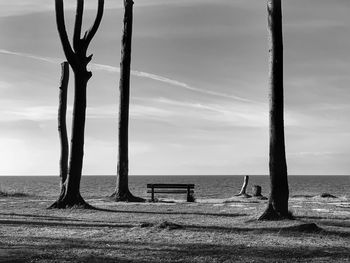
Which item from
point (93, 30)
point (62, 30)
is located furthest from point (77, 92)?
point (93, 30)

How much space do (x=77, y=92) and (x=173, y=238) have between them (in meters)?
11.3

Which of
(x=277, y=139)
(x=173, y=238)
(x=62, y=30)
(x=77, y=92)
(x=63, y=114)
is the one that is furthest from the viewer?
(x=63, y=114)

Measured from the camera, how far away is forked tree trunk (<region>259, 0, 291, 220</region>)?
15.4m

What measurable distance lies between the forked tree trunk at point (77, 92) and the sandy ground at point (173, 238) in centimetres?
351

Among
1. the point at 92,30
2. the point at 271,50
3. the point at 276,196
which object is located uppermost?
the point at 92,30

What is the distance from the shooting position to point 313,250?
1030 cm

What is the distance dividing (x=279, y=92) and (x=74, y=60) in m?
9.20

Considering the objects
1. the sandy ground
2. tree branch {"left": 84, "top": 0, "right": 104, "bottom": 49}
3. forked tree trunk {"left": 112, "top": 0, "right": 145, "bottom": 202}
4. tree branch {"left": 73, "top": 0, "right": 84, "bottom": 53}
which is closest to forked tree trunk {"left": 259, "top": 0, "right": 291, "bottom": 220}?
the sandy ground

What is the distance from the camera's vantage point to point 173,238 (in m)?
11.7

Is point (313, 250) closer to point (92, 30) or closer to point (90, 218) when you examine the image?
point (90, 218)

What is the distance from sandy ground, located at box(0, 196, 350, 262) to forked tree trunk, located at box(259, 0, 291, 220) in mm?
948

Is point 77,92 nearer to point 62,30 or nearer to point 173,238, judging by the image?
point 62,30

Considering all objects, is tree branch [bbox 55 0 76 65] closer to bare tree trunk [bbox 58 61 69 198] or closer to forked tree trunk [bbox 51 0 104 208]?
forked tree trunk [bbox 51 0 104 208]

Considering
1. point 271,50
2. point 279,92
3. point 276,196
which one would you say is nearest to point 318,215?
point 276,196
